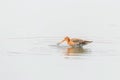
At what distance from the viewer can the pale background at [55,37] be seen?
41.6ft

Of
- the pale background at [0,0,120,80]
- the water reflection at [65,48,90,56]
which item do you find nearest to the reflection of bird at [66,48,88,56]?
the water reflection at [65,48,90,56]

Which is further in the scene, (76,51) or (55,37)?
(55,37)

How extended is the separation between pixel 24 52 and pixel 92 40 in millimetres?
1989

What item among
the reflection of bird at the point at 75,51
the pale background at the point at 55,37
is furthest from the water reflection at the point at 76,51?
the pale background at the point at 55,37

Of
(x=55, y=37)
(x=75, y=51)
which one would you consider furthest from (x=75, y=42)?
(x=55, y=37)

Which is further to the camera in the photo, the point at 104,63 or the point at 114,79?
the point at 104,63

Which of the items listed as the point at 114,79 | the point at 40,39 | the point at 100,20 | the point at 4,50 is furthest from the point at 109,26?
the point at 114,79

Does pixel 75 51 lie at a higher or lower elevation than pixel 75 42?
lower

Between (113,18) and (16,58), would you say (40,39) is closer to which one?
(16,58)

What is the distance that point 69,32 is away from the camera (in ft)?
56.6

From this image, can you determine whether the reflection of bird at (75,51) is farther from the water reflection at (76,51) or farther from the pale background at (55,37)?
the pale background at (55,37)

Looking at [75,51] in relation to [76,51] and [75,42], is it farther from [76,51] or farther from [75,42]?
[75,42]

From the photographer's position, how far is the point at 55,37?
54.1 feet

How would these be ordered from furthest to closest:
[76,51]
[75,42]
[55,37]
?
1. [55,37]
2. [75,42]
3. [76,51]
